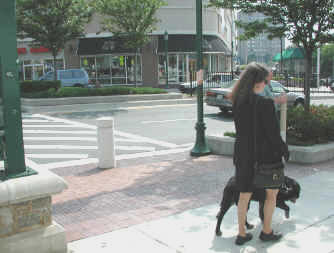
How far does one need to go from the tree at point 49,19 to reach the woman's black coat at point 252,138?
18543 millimetres

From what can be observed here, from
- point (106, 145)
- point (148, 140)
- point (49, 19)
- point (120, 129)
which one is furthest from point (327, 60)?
point (106, 145)

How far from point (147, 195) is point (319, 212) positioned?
2390 mm

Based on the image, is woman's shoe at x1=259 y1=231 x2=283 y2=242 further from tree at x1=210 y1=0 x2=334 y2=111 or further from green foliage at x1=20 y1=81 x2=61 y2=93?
green foliage at x1=20 y1=81 x2=61 y2=93

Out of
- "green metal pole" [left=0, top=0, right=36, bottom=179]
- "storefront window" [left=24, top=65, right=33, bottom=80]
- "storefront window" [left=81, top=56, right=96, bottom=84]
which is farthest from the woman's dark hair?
"storefront window" [left=24, top=65, right=33, bottom=80]

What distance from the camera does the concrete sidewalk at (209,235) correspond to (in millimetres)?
4281

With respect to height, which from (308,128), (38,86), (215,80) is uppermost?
(215,80)

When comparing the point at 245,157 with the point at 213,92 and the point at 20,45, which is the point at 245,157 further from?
the point at 20,45

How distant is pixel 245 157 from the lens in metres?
4.02

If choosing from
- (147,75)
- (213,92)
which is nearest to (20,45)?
(147,75)

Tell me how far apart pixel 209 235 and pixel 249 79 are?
1788mm

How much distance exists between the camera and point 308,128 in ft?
27.8

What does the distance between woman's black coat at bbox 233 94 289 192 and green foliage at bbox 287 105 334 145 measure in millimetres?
4633

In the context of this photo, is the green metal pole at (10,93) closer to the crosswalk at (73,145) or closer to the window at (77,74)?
the crosswalk at (73,145)

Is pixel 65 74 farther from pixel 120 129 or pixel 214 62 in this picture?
pixel 214 62
